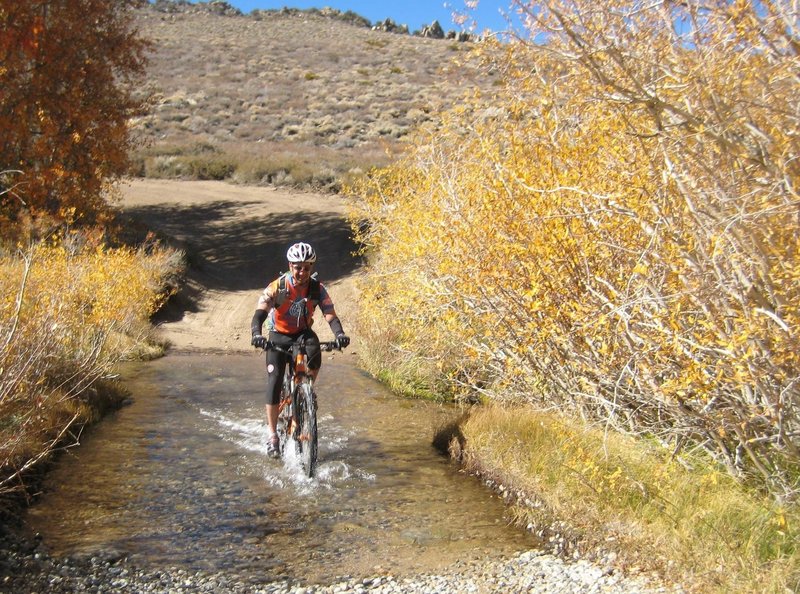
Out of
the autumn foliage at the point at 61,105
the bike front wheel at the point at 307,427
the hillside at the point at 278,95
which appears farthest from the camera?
the hillside at the point at 278,95

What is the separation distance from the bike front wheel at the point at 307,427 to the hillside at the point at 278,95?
1582 cm

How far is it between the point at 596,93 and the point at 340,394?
754 centimetres

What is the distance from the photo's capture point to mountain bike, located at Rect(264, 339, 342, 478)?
7.59 meters

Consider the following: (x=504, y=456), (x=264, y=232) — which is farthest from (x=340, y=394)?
(x=264, y=232)

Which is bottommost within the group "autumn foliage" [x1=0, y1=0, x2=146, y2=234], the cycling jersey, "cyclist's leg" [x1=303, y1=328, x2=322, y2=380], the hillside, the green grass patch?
the green grass patch

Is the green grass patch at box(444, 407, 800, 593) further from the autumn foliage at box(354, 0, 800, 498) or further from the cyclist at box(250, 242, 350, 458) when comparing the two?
the cyclist at box(250, 242, 350, 458)

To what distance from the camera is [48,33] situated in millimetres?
18422

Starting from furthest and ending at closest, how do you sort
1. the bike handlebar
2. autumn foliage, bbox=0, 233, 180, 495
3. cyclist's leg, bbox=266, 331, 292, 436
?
cyclist's leg, bbox=266, 331, 292, 436 < the bike handlebar < autumn foliage, bbox=0, 233, 180, 495

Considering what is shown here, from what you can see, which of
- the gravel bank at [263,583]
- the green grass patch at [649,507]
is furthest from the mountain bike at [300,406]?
the gravel bank at [263,583]

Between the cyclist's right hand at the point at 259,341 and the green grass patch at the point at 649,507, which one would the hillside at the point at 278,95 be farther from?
the green grass patch at the point at 649,507

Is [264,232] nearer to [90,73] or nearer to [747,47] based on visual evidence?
[90,73]

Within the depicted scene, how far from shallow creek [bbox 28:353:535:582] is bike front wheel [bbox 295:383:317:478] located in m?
0.16

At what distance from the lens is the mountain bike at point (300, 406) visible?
759cm

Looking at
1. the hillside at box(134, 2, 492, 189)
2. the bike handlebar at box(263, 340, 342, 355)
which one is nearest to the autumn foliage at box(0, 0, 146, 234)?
the hillside at box(134, 2, 492, 189)
